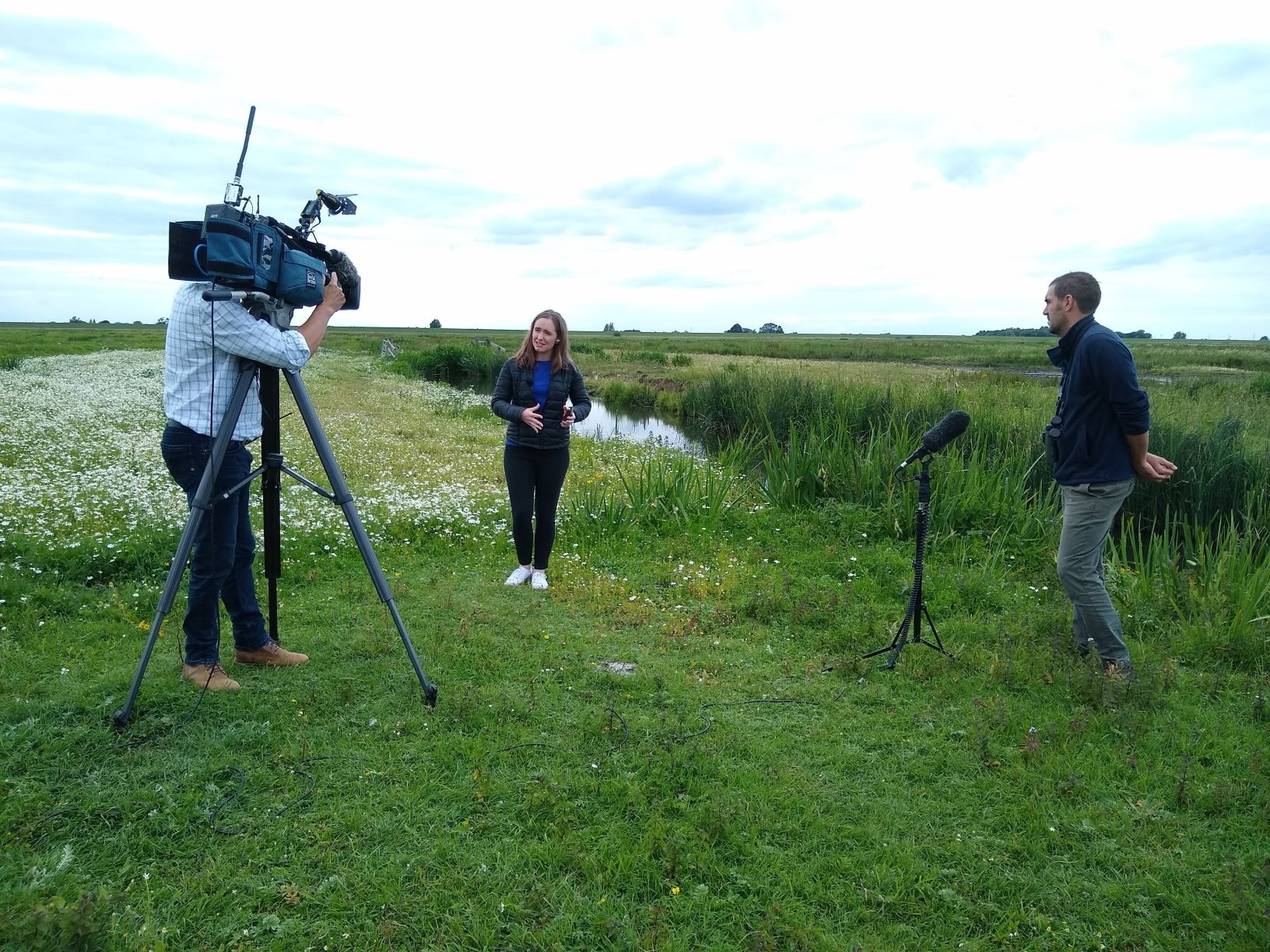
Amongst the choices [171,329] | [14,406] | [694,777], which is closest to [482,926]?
[694,777]

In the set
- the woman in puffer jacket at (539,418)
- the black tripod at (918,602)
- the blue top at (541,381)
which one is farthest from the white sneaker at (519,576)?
the black tripod at (918,602)

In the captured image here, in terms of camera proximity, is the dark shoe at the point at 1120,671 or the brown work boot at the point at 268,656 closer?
the dark shoe at the point at 1120,671

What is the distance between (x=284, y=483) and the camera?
961 cm

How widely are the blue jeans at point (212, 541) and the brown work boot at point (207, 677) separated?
0.10 feet

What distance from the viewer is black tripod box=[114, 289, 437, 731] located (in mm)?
3750

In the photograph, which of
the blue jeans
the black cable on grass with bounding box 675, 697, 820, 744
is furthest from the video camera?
the black cable on grass with bounding box 675, 697, 820, 744

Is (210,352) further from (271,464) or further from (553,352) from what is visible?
(553,352)

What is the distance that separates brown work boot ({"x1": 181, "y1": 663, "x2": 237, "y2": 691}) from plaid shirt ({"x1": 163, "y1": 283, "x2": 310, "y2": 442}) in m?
1.32

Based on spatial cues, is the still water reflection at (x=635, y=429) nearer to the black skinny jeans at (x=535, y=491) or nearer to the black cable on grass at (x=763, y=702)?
the black skinny jeans at (x=535, y=491)

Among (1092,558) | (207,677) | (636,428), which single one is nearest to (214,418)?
(207,677)

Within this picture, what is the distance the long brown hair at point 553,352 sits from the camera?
646 cm

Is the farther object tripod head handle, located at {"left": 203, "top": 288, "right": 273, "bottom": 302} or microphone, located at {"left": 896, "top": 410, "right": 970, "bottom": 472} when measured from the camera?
microphone, located at {"left": 896, "top": 410, "right": 970, "bottom": 472}

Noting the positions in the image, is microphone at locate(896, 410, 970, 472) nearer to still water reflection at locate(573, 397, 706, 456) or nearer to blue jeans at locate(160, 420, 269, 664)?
blue jeans at locate(160, 420, 269, 664)

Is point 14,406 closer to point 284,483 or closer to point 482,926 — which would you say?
point 284,483
